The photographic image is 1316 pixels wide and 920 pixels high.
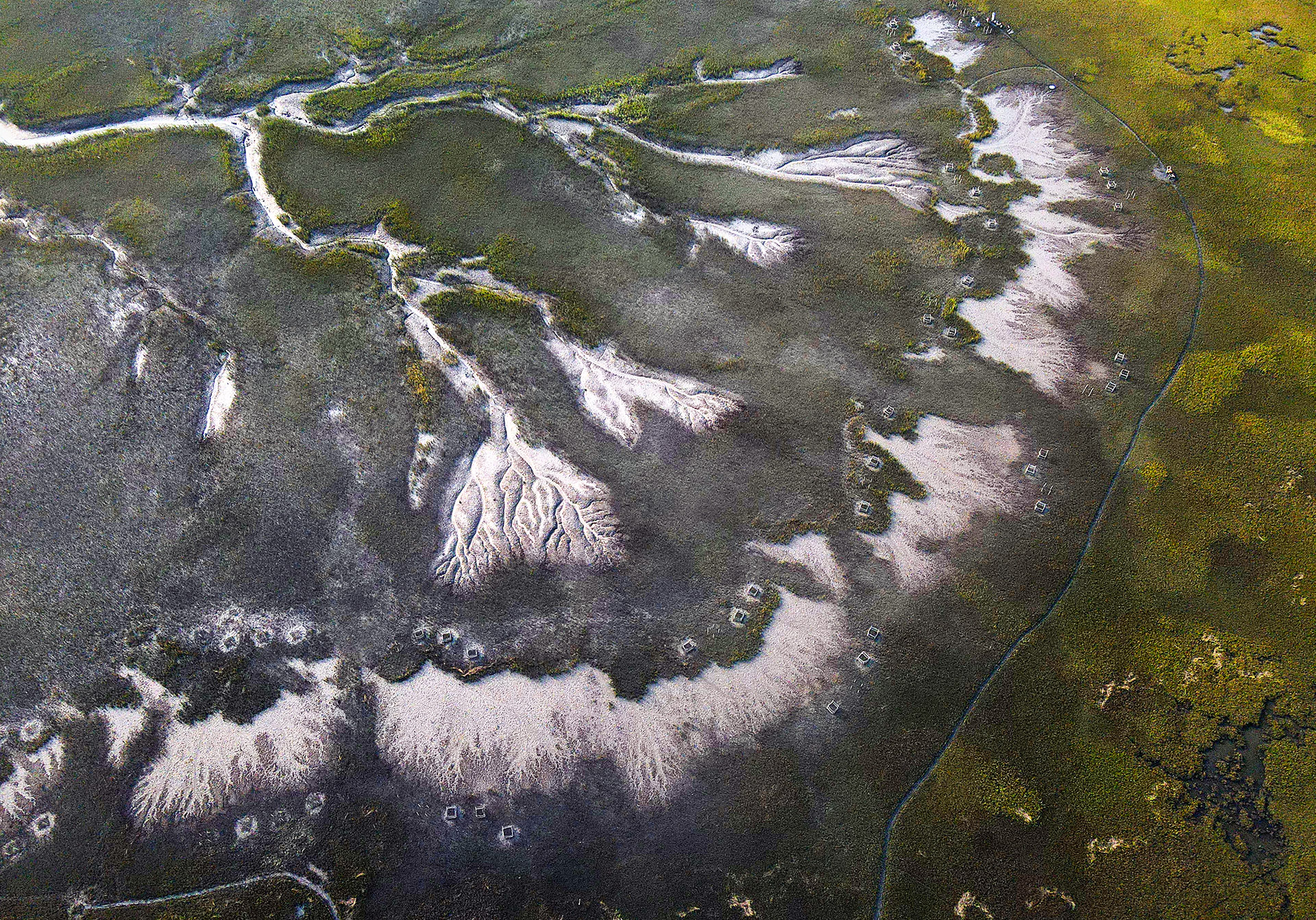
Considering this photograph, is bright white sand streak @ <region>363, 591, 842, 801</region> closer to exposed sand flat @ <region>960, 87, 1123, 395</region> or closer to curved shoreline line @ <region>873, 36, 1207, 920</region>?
curved shoreline line @ <region>873, 36, 1207, 920</region>

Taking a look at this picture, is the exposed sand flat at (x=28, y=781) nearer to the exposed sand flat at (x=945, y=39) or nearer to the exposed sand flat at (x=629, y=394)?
the exposed sand flat at (x=629, y=394)

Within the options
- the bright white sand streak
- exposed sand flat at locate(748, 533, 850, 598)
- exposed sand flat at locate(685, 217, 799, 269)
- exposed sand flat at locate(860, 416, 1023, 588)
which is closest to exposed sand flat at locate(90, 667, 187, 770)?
the bright white sand streak

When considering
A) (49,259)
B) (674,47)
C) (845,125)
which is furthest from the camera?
(674,47)

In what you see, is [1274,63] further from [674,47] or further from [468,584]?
[468,584]

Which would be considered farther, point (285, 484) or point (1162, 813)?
point (285, 484)

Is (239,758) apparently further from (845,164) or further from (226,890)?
(845,164)

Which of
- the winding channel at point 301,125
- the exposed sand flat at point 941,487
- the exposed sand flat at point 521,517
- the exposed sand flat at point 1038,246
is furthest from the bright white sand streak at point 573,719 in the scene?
the exposed sand flat at point 1038,246

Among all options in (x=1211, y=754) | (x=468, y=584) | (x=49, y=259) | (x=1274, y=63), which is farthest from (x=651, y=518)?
(x=1274, y=63)
